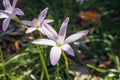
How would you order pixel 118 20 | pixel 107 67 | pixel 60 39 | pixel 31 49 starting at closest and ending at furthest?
1. pixel 60 39
2. pixel 31 49
3. pixel 107 67
4. pixel 118 20

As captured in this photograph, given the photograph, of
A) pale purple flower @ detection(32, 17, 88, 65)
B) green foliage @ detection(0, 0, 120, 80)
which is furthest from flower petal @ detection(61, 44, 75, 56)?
green foliage @ detection(0, 0, 120, 80)

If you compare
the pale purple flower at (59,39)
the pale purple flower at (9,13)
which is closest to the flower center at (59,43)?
the pale purple flower at (59,39)

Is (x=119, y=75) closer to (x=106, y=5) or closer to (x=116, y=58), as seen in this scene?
(x=116, y=58)

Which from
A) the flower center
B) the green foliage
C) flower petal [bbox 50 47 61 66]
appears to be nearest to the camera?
flower petal [bbox 50 47 61 66]

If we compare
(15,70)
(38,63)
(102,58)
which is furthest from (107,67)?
(15,70)

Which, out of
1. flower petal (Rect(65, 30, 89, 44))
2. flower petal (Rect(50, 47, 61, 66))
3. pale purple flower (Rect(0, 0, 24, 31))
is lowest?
flower petal (Rect(50, 47, 61, 66))

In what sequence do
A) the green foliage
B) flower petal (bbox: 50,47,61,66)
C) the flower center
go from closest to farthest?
flower petal (bbox: 50,47,61,66) → the flower center → the green foliage

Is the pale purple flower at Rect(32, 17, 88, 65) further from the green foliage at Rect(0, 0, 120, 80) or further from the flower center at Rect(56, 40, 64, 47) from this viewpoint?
the green foliage at Rect(0, 0, 120, 80)

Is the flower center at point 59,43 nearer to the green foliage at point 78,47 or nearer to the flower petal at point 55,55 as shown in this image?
the flower petal at point 55,55

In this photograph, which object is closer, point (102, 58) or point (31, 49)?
point (31, 49)

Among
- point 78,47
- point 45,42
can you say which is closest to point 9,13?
point 45,42

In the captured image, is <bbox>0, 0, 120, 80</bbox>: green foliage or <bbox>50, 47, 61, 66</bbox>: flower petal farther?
<bbox>0, 0, 120, 80</bbox>: green foliage
